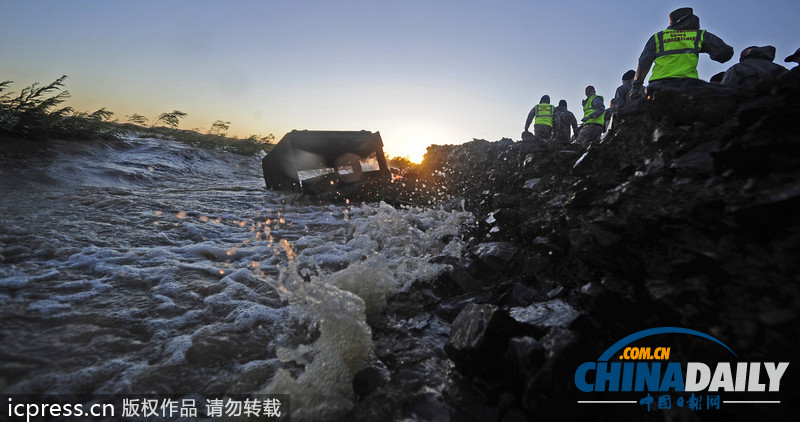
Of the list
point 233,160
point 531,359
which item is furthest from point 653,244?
point 233,160

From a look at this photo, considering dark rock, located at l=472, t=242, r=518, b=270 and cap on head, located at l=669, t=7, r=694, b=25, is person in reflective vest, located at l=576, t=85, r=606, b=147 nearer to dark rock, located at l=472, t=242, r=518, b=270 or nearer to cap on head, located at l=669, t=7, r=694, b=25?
cap on head, located at l=669, t=7, r=694, b=25

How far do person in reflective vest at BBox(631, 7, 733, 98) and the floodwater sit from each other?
406 centimetres

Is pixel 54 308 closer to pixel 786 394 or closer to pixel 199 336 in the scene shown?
pixel 199 336

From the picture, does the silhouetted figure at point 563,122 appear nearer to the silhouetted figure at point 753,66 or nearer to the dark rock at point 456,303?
the silhouetted figure at point 753,66

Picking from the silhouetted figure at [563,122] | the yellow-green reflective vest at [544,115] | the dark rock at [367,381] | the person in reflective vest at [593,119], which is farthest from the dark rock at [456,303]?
the yellow-green reflective vest at [544,115]

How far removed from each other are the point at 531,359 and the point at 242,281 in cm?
281

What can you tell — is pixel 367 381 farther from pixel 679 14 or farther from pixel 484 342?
pixel 679 14

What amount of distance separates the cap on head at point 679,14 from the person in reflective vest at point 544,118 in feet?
19.7

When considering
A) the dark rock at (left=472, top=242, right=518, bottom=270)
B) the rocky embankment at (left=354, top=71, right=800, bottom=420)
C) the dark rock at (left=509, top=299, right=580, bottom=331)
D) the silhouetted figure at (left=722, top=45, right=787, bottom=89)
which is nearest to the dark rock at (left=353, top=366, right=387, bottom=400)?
the rocky embankment at (left=354, top=71, right=800, bottom=420)

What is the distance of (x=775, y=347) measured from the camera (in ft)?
3.72

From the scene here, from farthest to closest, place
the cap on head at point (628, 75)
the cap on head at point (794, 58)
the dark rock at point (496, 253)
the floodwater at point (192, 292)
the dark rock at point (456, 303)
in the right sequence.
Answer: the cap on head at point (628, 75)
the cap on head at point (794, 58)
the dark rock at point (496, 253)
the dark rock at point (456, 303)
the floodwater at point (192, 292)

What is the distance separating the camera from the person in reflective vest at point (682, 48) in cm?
464

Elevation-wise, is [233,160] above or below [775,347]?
above

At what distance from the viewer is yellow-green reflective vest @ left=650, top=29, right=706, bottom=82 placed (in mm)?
4707
